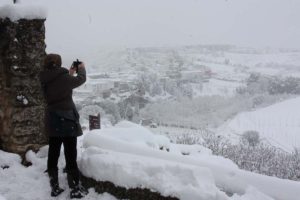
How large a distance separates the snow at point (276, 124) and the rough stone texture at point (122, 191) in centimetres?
2376

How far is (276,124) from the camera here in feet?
124

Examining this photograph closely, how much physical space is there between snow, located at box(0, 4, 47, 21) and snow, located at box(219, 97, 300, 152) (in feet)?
78.5

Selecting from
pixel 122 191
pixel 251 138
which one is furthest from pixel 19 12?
pixel 251 138

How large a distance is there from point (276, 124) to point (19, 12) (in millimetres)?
36191

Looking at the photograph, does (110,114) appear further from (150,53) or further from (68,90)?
(150,53)

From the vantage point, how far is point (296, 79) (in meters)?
64.1

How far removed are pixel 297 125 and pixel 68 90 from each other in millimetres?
35341

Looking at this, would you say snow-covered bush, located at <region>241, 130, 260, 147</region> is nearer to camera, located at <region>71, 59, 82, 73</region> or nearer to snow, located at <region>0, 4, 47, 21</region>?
snow, located at <region>0, 4, 47, 21</region>

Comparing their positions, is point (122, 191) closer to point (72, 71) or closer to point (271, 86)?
point (72, 71)

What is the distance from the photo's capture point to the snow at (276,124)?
102ft

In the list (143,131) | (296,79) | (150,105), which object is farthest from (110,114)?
(296,79)

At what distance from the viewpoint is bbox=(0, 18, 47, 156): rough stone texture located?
4645mm

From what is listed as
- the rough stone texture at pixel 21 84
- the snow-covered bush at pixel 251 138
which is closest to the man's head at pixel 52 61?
the rough stone texture at pixel 21 84

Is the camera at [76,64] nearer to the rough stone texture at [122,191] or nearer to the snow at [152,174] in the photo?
the snow at [152,174]
